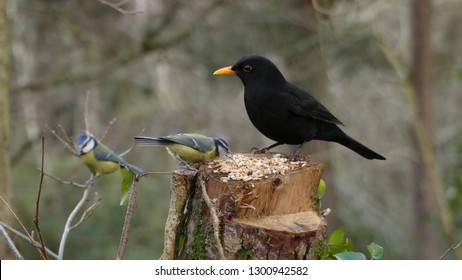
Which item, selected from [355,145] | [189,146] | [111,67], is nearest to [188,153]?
[189,146]

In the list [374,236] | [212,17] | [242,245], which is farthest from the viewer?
[374,236]

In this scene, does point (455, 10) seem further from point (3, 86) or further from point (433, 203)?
point (3, 86)

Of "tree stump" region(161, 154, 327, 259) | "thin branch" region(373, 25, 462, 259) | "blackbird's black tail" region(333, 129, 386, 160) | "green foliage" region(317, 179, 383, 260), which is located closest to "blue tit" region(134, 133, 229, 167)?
"tree stump" region(161, 154, 327, 259)

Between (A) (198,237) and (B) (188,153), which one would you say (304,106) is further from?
(A) (198,237)

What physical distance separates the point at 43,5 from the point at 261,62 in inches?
186

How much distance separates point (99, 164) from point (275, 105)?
1.39 m

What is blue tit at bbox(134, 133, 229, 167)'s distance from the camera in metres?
3.66

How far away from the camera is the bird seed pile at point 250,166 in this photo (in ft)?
11.7

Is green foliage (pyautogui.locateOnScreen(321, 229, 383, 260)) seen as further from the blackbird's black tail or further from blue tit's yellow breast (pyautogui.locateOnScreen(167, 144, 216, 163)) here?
the blackbird's black tail

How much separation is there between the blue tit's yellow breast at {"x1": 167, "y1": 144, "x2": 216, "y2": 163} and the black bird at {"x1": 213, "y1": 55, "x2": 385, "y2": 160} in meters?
0.89

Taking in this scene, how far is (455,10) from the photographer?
11867mm

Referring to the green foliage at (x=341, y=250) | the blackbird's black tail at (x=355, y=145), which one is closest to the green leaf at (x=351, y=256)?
the green foliage at (x=341, y=250)

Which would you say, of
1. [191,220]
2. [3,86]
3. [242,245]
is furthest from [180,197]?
[3,86]

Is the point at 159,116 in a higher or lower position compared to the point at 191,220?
lower
